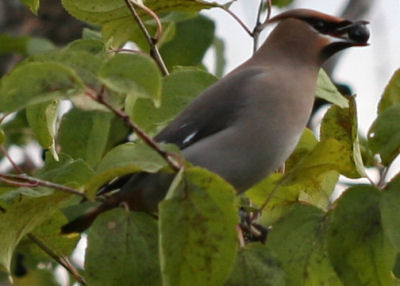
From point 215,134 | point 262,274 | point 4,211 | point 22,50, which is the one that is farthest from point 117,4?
point 22,50

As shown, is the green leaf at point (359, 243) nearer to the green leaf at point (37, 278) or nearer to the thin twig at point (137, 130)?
the thin twig at point (137, 130)

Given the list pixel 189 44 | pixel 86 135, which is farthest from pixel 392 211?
pixel 189 44

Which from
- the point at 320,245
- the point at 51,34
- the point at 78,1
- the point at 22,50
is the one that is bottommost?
the point at 51,34

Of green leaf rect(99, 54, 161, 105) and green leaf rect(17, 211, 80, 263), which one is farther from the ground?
green leaf rect(99, 54, 161, 105)

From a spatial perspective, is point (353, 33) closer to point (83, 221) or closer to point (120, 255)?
point (83, 221)

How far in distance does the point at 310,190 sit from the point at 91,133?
0.62 meters

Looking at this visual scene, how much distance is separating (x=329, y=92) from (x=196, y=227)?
87 centimetres

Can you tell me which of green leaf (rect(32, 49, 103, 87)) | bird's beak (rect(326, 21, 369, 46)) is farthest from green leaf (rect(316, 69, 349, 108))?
green leaf (rect(32, 49, 103, 87))

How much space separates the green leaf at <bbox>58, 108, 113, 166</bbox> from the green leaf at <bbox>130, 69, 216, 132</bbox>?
0.26m

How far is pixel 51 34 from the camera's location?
6113 millimetres

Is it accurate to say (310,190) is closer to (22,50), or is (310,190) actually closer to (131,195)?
(131,195)

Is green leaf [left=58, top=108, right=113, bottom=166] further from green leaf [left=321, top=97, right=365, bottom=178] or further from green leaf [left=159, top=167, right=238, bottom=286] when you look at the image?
green leaf [left=159, top=167, right=238, bottom=286]

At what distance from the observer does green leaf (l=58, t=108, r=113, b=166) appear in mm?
2889

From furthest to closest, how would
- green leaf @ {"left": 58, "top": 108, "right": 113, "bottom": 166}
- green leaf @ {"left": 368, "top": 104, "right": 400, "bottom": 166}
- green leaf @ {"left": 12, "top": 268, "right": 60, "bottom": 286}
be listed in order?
green leaf @ {"left": 12, "top": 268, "right": 60, "bottom": 286} < green leaf @ {"left": 58, "top": 108, "right": 113, "bottom": 166} < green leaf @ {"left": 368, "top": 104, "right": 400, "bottom": 166}
